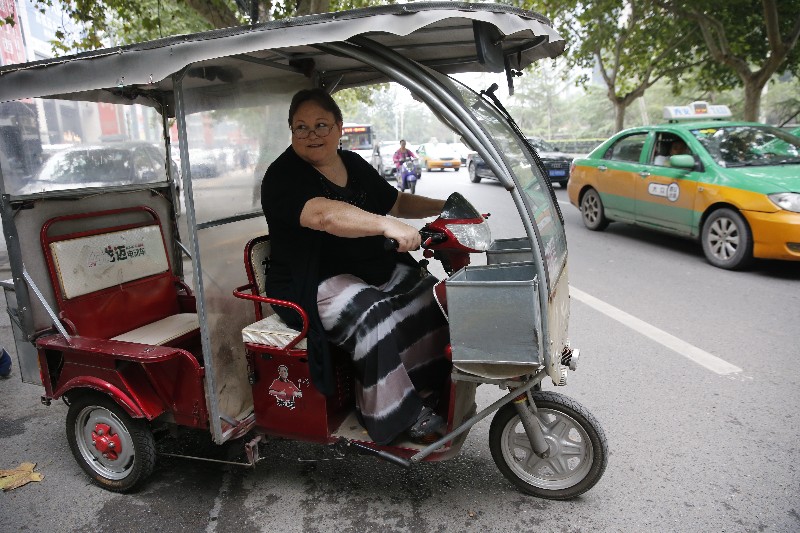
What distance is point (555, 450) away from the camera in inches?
101

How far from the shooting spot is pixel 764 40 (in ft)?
44.1

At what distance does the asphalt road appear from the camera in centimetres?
252

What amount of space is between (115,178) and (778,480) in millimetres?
3889

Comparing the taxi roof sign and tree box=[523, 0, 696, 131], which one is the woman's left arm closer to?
the taxi roof sign

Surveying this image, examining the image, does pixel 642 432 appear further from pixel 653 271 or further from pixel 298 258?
pixel 653 271

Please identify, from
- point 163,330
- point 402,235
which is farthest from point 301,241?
point 163,330

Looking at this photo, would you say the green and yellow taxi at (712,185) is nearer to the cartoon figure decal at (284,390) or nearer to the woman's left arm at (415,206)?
the woman's left arm at (415,206)

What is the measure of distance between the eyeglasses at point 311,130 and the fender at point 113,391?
1449mm

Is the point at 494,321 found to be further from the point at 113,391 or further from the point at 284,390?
the point at 113,391

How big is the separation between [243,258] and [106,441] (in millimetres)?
1120

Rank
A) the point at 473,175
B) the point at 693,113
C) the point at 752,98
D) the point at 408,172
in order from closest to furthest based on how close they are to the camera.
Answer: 1. the point at 693,113
2. the point at 752,98
3. the point at 408,172
4. the point at 473,175

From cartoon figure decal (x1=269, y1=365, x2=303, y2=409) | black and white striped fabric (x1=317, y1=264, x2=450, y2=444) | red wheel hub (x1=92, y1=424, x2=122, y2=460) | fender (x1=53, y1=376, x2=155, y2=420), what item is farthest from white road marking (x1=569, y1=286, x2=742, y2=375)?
red wheel hub (x1=92, y1=424, x2=122, y2=460)

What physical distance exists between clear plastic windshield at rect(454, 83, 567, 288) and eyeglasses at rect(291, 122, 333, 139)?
656 millimetres

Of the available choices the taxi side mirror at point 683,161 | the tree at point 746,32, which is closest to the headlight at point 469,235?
the taxi side mirror at point 683,161
